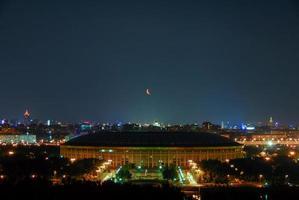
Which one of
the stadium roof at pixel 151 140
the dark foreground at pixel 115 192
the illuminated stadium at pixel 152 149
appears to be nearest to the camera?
the dark foreground at pixel 115 192

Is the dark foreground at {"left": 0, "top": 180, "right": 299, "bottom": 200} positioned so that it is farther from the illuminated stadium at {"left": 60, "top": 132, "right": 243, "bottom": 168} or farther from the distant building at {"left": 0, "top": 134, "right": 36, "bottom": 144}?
the distant building at {"left": 0, "top": 134, "right": 36, "bottom": 144}

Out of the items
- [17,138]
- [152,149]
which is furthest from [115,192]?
[17,138]

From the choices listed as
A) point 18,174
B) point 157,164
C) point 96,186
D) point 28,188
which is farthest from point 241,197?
point 157,164

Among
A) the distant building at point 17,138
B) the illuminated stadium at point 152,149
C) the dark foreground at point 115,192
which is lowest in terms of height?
the dark foreground at point 115,192

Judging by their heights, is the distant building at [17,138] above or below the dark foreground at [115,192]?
above

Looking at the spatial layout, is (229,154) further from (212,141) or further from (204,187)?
(204,187)

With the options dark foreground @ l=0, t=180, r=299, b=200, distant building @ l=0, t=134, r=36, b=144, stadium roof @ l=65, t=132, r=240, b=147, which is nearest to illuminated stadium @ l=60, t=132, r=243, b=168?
stadium roof @ l=65, t=132, r=240, b=147

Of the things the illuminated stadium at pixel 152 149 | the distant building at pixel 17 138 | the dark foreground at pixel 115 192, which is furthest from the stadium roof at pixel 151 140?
the distant building at pixel 17 138

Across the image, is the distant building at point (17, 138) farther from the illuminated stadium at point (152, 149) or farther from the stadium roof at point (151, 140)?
the illuminated stadium at point (152, 149)
